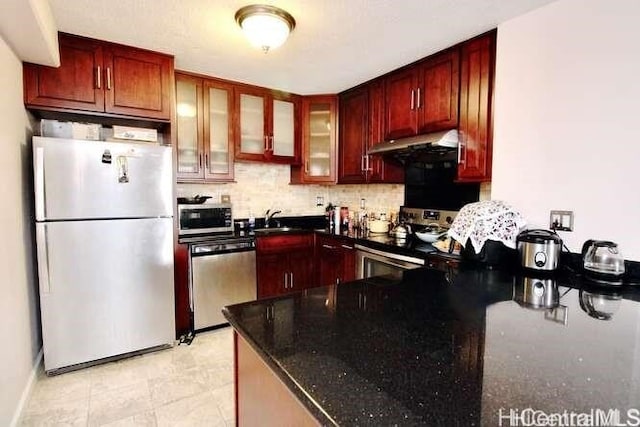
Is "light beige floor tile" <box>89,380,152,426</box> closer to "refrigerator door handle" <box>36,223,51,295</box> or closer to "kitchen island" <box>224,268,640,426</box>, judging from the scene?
"refrigerator door handle" <box>36,223,51,295</box>

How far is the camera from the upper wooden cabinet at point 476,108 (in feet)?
6.94

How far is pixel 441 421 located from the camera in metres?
0.57

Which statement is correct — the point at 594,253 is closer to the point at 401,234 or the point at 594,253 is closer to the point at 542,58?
the point at 542,58

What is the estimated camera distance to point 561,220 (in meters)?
1.79

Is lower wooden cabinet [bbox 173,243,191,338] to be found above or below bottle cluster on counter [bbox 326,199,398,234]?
below

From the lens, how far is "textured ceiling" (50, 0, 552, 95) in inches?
72.2

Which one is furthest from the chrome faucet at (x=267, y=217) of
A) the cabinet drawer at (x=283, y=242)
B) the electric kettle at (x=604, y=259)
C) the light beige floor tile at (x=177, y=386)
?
the electric kettle at (x=604, y=259)

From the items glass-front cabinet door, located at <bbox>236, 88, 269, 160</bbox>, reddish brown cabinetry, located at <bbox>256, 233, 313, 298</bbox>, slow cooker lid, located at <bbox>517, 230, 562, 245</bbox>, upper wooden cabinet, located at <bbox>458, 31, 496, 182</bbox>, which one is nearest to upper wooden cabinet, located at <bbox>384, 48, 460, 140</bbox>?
upper wooden cabinet, located at <bbox>458, 31, 496, 182</bbox>

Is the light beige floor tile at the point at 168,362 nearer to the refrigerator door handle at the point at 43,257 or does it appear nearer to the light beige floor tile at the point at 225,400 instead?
the light beige floor tile at the point at 225,400

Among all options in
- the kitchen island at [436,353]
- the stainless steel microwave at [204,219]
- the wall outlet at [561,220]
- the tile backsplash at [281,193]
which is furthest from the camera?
the tile backsplash at [281,193]

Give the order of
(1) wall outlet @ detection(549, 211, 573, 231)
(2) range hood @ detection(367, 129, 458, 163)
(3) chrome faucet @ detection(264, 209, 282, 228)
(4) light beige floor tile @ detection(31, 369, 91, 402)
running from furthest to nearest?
1. (3) chrome faucet @ detection(264, 209, 282, 228)
2. (2) range hood @ detection(367, 129, 458, 163)
3. (4) light beige floor tile @ detection(31, 369, 91, 402)
4. (1) wall outlet @ detection(549, 211, 573, 231)

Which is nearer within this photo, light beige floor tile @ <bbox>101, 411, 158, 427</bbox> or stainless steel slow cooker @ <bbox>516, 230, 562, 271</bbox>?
stainless steel slow cooker @ <bbox>516, 230, 562, 271</bbox>

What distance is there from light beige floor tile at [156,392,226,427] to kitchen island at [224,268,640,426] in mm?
829

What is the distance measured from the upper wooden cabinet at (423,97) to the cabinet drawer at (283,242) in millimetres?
1278
